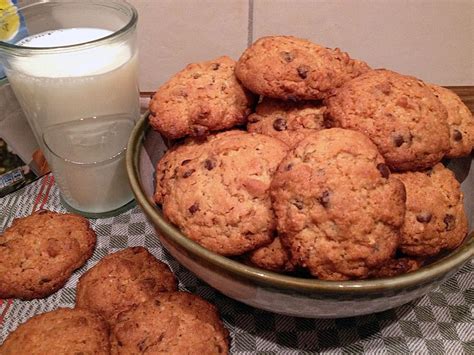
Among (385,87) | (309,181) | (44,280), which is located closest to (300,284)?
(309,181)

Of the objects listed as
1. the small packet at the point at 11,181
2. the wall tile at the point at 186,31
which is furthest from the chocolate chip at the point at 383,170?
the small packet at the point at 11,181

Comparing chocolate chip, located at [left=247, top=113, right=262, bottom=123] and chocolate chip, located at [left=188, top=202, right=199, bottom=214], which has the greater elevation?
chocolate chip, located at [left=247, top=113, right=262, bottom=123]

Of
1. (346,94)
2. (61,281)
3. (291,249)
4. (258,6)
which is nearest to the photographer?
(291,249)

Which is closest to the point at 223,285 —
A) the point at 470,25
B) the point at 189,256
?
the point at 189,256

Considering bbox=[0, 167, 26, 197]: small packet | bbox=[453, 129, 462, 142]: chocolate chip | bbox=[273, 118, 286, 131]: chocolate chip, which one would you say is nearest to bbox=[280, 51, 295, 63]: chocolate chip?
bbox=[273, 118, 286, 131]: chocolate chip

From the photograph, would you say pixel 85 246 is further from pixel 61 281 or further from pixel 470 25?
pixel 470 25

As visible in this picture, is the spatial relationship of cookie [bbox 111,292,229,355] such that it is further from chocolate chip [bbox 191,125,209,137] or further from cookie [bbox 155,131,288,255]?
chocolate chip [bbox 191,125,209,137]
